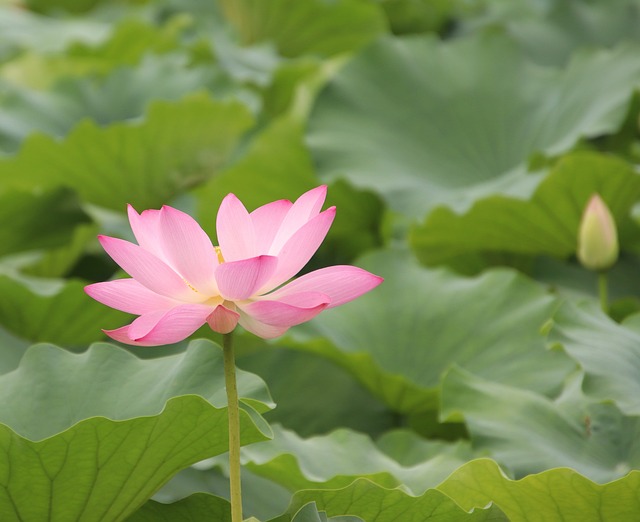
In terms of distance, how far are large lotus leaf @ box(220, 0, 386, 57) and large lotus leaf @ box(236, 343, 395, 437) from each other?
1292 millimetres

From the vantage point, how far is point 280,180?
1.89 m

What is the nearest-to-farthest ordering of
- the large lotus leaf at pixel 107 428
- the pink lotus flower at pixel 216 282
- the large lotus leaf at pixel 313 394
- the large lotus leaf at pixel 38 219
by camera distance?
the pink lotus flower at pixel 216 282 < the large lotus leaf at pixel 107 428 < the large lotus leaf at pixel 313 394 < the large lotus leaf at pixel 38 219

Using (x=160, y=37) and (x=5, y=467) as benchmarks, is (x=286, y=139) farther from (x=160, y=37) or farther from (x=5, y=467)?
(x=5, y=467)

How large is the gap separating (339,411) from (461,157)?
1.88 feet

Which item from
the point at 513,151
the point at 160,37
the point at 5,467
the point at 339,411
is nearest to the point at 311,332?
the point at 339,411

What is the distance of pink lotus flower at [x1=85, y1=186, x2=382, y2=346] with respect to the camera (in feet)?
2.07

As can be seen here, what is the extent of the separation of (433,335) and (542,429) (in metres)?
0.42

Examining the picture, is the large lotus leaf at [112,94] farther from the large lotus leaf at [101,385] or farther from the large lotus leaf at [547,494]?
the large lotus leaf at [547,494]

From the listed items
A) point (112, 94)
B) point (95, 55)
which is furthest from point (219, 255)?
point (95, 55)

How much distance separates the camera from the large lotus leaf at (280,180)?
6.03 feet

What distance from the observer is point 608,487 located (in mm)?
820

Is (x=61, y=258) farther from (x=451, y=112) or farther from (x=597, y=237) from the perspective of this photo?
(x=597, y=237)

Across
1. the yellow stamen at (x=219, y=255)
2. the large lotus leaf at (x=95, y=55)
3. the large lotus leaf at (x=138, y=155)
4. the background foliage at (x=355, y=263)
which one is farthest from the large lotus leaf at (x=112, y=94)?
the yellow stamen at (x=219, y=255)

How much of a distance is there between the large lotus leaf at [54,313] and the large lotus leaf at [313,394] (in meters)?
0.20
